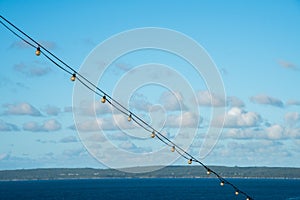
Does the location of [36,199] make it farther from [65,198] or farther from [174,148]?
[174,148]

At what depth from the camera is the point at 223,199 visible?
156 metres

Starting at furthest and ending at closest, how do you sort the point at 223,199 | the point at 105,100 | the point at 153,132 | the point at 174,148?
the point at 223,199
the point at 174,148
the point at 153,132
the point at 105,100

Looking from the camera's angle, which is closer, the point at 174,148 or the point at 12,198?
the point at 174,148

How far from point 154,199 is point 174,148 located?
14479 centimetres

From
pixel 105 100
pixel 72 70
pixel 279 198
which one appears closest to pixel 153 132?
pixel 105 100

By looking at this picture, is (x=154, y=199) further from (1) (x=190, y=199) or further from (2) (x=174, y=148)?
(2) (x=174, y=148)

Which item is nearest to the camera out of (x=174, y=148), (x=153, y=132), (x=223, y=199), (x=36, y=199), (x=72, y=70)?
(x=72, y=70)

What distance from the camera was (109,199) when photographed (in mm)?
161750

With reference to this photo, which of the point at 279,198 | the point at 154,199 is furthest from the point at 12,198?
the point at 279,198

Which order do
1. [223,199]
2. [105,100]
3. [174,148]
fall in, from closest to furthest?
[105,100] < [174,148] < [223,199]

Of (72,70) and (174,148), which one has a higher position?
(72,70)

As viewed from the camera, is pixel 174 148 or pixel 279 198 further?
pixel 279 198

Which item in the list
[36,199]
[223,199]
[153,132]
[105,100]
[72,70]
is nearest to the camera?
[72,70]

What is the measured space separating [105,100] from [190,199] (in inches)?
5901
